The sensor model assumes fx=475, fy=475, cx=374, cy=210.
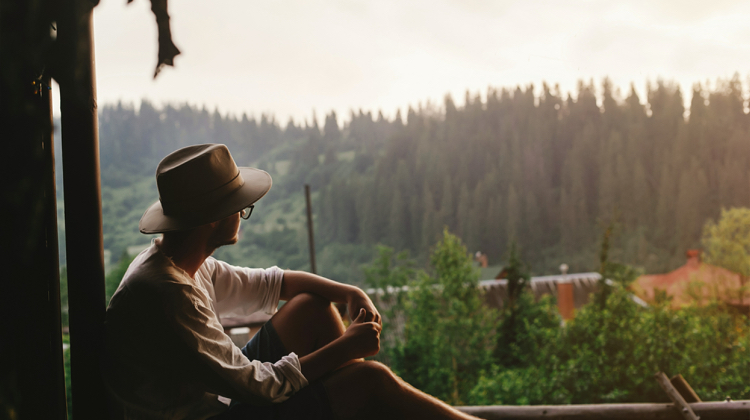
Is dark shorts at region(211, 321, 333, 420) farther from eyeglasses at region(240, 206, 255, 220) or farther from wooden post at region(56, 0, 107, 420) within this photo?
eyeglasses at region(240, 206, 255, 220)

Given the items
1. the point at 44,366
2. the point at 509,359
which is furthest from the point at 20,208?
the point at 509,359

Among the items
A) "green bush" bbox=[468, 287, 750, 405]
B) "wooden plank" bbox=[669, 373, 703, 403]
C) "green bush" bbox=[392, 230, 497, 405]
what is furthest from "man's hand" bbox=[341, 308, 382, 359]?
"green bush" bbox=[392, 230, 497, 405]

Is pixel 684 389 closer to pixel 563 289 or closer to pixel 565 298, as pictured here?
pixel 565 298

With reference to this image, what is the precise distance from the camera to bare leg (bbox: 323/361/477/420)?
121cm

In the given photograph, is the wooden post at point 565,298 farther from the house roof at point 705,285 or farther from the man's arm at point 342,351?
the man's arm at point 342,351

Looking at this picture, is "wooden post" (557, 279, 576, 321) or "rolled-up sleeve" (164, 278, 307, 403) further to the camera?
"wooden post" (557, 279, 576, 321)

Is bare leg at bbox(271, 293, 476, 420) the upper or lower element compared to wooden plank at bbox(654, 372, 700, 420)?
upper

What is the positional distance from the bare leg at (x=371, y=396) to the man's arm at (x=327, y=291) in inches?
9.9

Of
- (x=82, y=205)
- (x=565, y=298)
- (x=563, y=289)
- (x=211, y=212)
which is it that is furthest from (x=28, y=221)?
(x=563, y=289)

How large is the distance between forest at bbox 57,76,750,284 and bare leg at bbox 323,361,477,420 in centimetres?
2317

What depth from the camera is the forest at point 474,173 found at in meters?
→ 24.3

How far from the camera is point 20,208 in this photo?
96cm

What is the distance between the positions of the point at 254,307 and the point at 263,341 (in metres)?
0.23

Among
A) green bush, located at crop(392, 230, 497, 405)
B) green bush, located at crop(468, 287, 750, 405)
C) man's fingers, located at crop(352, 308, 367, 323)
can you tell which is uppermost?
man's fingers, located at crop(352, 308, 367, 323)
